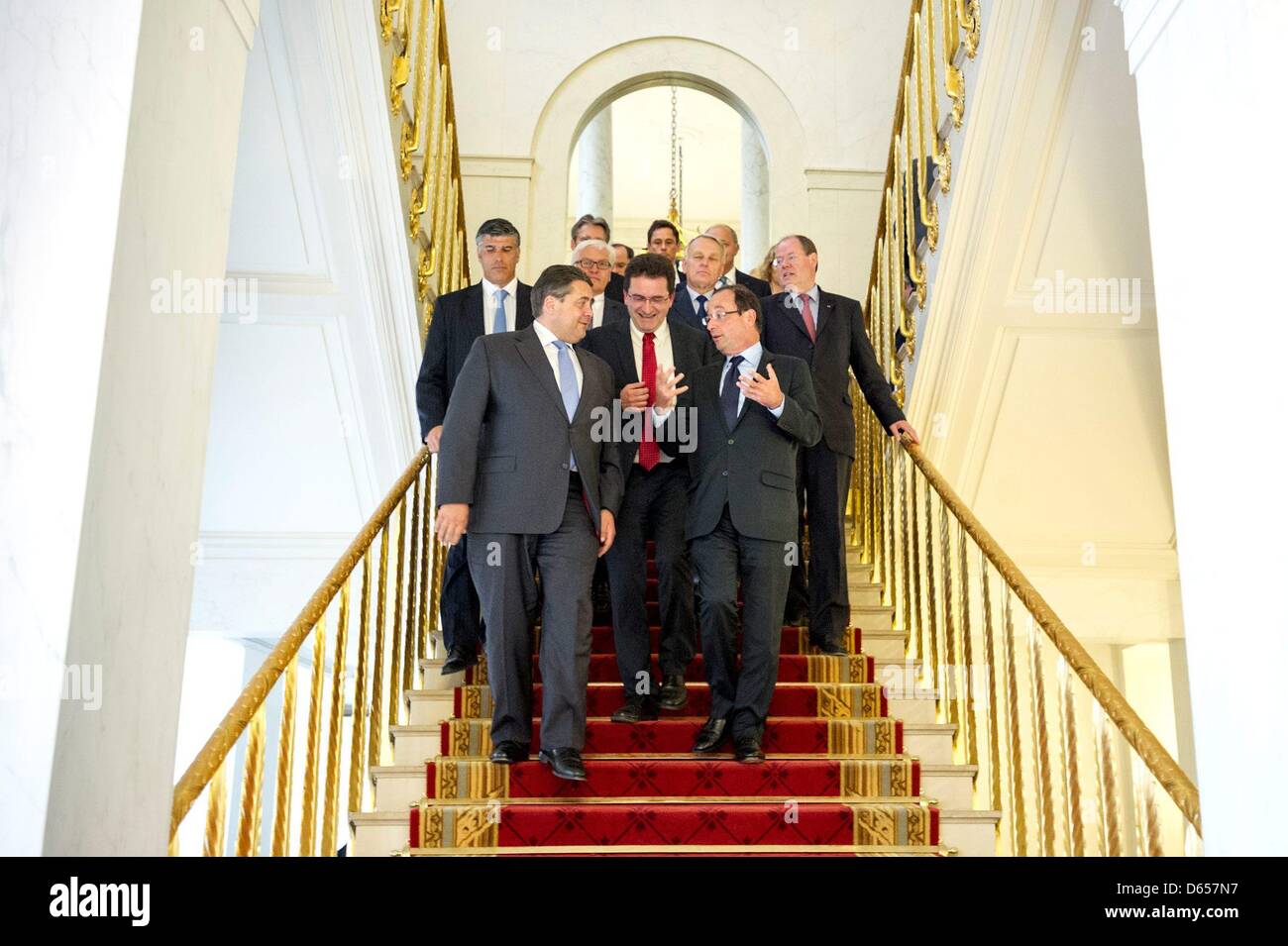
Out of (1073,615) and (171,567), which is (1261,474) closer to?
(171,567)

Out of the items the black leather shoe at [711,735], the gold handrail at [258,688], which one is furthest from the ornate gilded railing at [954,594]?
the gold handrail at [258,688]

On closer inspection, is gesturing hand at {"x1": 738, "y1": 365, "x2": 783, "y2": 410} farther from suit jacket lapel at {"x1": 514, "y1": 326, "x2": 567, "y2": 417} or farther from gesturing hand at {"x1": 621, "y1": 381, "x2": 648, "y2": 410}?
suit jacket lapel at {"x1": 514, "y1": 326, "x2": 567, "y2": 417}

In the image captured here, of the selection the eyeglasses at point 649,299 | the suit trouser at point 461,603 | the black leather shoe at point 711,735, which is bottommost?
the black leather shoe at point 711,735

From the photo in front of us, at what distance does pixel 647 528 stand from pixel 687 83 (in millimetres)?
5557

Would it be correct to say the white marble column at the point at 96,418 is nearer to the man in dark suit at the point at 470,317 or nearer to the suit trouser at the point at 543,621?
the suit trouser at the point at 543,621

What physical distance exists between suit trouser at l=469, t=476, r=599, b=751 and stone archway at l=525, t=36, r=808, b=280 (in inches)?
199

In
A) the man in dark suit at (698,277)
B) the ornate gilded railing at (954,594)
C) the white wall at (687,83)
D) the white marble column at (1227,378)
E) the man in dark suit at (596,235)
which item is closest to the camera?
the white marble column at (1227,378)

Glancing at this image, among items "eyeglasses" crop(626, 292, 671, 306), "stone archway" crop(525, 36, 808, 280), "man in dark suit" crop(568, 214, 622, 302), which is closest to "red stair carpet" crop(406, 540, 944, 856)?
"eyeglasses" crop(626, 292, 671, 306)

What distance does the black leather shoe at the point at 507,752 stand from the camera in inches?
157

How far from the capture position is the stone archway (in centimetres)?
885

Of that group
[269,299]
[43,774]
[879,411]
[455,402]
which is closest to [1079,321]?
[879,411]

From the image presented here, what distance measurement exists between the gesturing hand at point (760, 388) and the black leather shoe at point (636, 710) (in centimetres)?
115

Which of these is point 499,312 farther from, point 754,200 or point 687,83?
point 754,200
